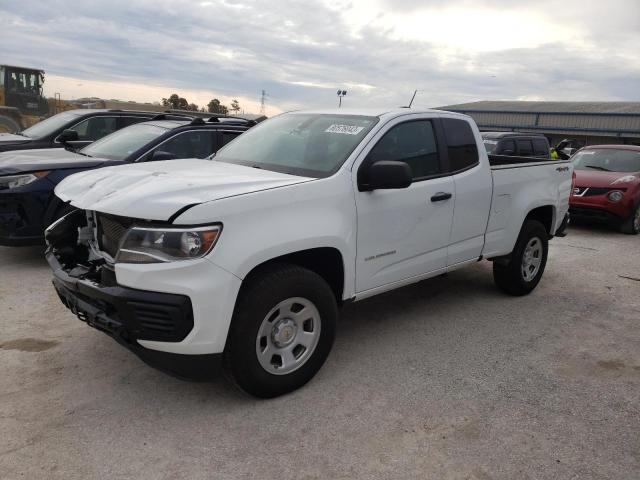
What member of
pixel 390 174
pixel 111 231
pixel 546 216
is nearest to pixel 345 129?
pixel 390 174

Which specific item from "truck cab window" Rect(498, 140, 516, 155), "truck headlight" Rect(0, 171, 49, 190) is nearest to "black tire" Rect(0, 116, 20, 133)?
"truck headlight" Rect(0, 171, 49, 190)

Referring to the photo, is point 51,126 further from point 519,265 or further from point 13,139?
point 519,265

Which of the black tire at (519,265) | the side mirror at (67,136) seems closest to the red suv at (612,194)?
the black tire at (519,265)

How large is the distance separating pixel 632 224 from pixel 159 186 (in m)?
9.52

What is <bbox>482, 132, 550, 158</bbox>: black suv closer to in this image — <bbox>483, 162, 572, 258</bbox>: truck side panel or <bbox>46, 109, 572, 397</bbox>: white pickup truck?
<bbox>483, 162, 572, 258</bbox>: truck side panel

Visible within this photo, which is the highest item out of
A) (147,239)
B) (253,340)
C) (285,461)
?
(147,239)

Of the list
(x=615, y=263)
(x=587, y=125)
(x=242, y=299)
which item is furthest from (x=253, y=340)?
(x=587, y=125)

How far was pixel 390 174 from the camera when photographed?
3340 millimetres

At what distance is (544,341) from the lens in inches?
171

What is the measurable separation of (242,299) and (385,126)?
1785 mm

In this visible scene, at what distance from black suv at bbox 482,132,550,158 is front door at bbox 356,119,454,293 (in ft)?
23.0

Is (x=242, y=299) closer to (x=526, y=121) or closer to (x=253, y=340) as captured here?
(x=253, y=340)

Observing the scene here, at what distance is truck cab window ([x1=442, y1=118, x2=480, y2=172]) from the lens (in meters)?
4.40

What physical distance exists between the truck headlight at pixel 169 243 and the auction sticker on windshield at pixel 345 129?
1520 mm
